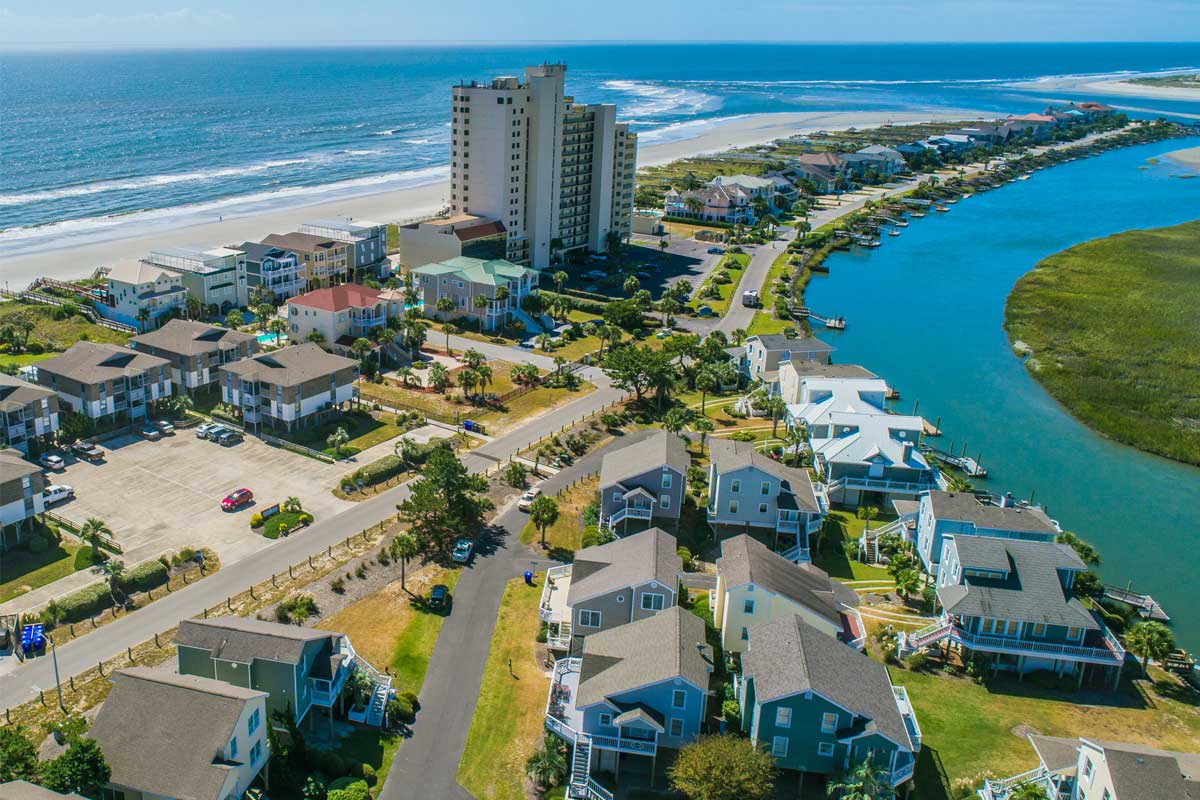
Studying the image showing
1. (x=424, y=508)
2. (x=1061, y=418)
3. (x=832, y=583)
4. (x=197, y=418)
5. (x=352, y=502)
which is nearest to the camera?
(x=832, y=583)

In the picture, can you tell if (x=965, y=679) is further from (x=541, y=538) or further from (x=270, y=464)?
(x=270, y=464)

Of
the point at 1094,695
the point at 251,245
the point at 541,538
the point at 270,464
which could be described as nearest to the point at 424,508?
the point at 541,538

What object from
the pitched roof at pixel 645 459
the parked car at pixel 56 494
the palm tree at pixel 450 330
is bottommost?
the parked car at pixel 56 494

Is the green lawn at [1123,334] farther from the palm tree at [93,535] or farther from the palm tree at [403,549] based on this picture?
the palm tree at [93,535]

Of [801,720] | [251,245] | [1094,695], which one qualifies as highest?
[251,245]

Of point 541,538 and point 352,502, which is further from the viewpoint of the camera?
point 352,502

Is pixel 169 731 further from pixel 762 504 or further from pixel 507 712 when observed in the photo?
pixel 762 504

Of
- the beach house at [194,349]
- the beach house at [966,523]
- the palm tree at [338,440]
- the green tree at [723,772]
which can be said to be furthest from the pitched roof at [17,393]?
the beach house at [966,523]
